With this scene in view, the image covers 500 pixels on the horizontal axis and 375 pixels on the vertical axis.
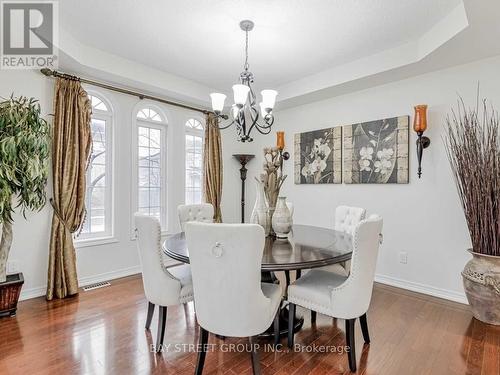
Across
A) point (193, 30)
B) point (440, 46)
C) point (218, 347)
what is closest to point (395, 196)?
point (440, 46)

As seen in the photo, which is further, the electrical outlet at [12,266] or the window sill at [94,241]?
the window sill at [94,241]

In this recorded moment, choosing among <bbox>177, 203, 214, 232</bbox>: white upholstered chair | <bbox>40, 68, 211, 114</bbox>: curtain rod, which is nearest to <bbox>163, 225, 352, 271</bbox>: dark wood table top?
<bbox>177, 203, 214, 232</bbox>: white upholstered chair

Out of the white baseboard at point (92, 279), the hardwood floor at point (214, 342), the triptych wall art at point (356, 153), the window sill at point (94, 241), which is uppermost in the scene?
the triptych wall art at point (356, 153)

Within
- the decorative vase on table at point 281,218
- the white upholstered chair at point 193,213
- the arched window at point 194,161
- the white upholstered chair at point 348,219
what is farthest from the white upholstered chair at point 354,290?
the arched window at point 194,161

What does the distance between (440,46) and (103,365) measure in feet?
12.0

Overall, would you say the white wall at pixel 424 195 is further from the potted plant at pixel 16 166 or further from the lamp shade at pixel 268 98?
the potted plant at pixel 16 166

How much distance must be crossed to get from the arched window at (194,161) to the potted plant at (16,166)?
2.00m

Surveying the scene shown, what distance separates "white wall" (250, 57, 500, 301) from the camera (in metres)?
2.89

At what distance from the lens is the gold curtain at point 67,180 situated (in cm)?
291

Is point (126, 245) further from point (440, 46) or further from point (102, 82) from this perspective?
point (440, 46)

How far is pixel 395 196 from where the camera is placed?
3.36 m

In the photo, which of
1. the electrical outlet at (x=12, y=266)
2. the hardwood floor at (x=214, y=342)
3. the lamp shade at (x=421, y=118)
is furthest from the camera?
the lamp shade at (x=421, y=118)

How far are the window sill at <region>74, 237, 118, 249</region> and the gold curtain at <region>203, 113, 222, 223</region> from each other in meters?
1.50

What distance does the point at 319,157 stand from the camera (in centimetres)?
403
